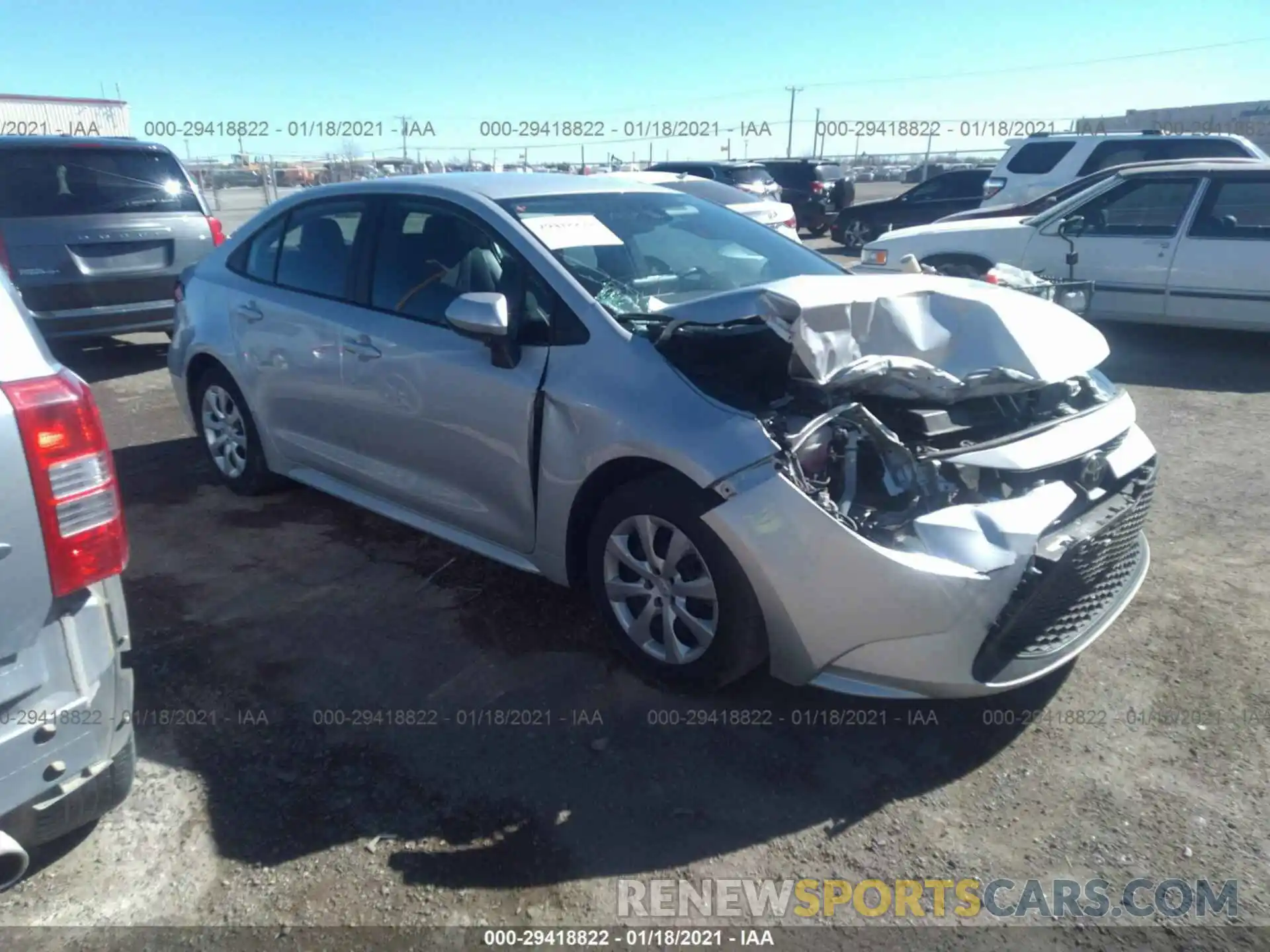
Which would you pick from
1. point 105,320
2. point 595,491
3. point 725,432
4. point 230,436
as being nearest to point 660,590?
point 595,491

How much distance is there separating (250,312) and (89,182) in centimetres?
426

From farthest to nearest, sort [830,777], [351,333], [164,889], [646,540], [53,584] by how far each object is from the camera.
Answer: [351,333]
[646,540]
[830,777]
[164,889]
[53,584]

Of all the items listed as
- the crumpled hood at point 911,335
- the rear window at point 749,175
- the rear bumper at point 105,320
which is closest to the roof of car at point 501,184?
the crumpled hood at point 911,335

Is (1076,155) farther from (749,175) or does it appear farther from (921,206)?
(749,175)

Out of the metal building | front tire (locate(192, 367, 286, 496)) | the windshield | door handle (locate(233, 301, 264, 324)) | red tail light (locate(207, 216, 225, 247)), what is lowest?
front tire (locate(192, 367, 286, 496))

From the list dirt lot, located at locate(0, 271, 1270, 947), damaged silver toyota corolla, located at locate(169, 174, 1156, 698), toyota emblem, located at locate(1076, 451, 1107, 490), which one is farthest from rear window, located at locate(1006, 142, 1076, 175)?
toyota emblem, located at locate(1076, 451, 1107, 490)

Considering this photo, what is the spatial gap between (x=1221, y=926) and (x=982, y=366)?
5.67ft

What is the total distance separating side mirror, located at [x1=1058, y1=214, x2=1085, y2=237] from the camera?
847cm

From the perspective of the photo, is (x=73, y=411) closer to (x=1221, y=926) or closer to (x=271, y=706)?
(x=271, y=706)

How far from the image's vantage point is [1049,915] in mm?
2404

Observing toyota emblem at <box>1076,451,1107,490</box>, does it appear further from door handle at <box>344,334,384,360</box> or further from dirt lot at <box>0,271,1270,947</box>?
door handle at <box>344,334,384,360</box>

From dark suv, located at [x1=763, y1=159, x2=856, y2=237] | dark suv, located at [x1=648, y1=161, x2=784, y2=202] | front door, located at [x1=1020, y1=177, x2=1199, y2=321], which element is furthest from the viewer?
dark suv, located at [x1=763, y1=159, x2=856, y2=237]

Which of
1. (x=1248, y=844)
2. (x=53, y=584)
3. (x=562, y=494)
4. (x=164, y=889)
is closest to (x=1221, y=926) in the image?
(x=1248, y=844)

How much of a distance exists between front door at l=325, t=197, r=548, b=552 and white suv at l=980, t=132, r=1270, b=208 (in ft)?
34.5
